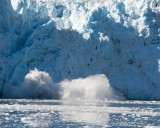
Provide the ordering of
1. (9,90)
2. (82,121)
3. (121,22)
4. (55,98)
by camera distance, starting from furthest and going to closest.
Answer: (121,22), (55,98), (9,90), (82,121)

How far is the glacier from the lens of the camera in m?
41.0

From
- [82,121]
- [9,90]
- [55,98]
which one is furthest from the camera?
[55,98]

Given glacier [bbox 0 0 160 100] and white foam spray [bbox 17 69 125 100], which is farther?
glacier [bbox 0 0 160 100]

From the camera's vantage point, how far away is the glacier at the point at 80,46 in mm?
40969

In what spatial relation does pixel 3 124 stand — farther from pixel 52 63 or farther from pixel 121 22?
pixel 121 22

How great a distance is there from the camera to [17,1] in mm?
47000

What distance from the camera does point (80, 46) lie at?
43.6m

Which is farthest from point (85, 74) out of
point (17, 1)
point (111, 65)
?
point (17, 1)

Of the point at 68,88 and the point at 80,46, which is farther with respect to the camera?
the point at 80,46

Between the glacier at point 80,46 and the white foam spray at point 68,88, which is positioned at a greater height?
the glacier at point 80,46

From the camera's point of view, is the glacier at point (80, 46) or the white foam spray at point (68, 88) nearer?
the white foam spray at point (68, 88)

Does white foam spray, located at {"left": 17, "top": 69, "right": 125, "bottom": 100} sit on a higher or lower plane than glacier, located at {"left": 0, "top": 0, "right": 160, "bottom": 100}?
lower

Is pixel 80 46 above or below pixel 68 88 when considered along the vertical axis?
above

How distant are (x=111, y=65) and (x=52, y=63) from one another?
689 centimetres
